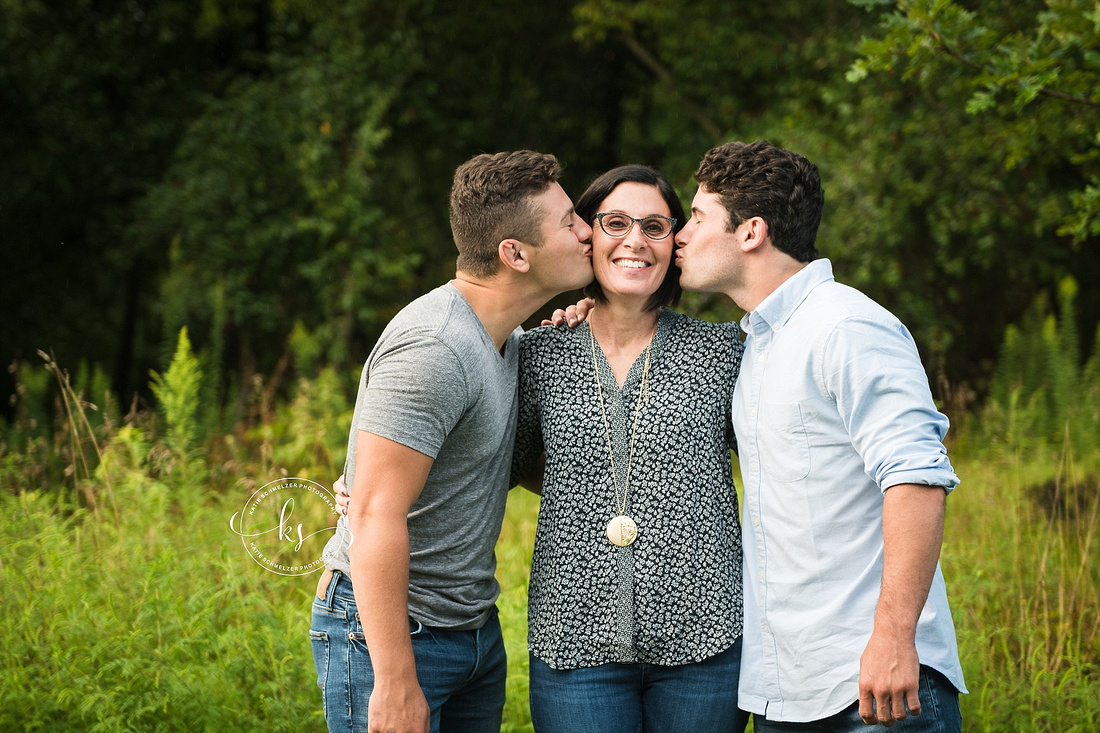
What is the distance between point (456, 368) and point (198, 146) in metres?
7.75

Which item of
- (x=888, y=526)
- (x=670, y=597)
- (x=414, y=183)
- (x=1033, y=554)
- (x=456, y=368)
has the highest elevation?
(x=414, y=183)

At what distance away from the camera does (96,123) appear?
9.58 metres

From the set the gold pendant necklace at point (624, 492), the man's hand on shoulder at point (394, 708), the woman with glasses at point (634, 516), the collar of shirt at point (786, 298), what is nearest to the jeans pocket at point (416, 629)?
the man's hand on shoulder at point (394, 708)

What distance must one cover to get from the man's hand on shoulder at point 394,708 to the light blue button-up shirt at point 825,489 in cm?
80

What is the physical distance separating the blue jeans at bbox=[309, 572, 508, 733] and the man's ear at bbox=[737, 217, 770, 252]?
116 centimetres

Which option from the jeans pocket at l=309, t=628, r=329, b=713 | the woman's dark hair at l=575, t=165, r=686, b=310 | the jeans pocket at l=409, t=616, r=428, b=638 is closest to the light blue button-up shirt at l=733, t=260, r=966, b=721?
the woman's dark hair at l=575, t=165, r=686, b=310

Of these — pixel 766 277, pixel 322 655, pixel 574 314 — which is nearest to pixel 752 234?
pixel 766 277

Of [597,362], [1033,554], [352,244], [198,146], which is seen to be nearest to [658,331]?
[597,362]

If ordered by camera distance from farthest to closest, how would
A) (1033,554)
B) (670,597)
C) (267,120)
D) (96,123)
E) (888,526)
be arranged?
(96,123) < (267,120) < (1033,554) < (670,597) < (888,526)

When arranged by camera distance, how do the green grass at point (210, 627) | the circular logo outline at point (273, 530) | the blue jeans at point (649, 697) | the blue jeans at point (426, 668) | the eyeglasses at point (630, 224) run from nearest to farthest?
the blue jeans at point (426, 668) < the blue jeans at point (649, 697) < the eyeglasses at point (630, 224) < the green grass at point (210, 627) < the circular logo outline at point (273, 530)

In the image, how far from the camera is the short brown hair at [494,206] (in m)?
2.30

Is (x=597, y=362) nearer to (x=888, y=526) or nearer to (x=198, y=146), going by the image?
(x=888, y=526)

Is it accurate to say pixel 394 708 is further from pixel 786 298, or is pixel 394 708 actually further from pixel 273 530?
pixel 273 530

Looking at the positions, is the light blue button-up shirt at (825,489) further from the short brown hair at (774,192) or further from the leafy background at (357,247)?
the leafy background at (357,247)
